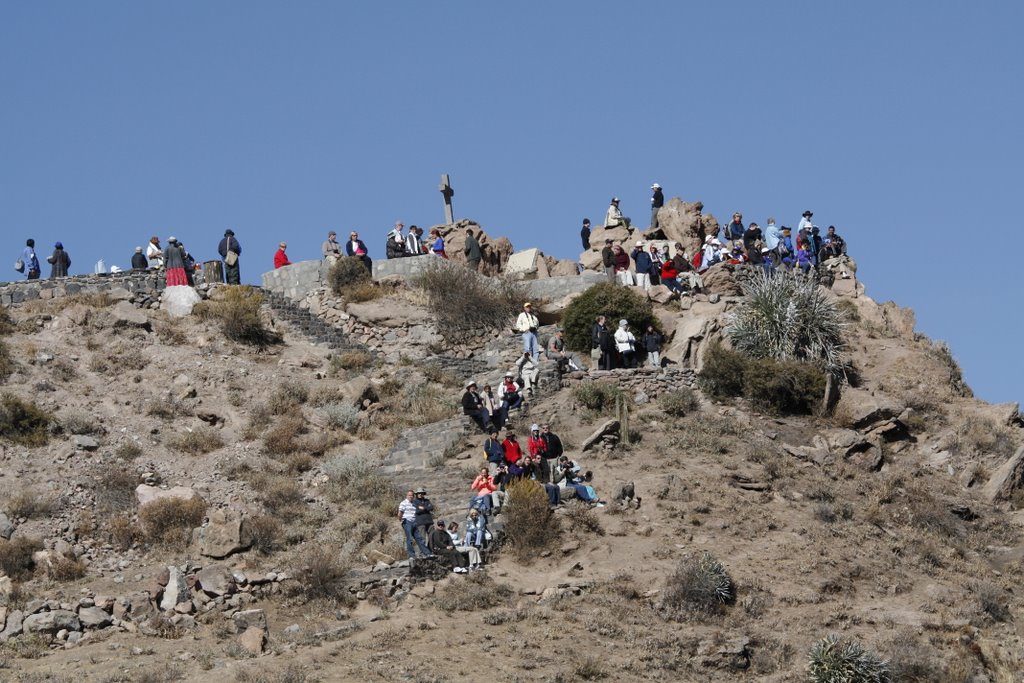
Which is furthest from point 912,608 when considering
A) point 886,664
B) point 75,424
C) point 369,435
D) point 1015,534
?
point 75,424

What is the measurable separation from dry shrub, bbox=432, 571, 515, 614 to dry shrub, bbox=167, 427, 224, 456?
889 centimetres

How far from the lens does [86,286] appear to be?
4188 cm

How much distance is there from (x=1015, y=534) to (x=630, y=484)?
7.48 meters

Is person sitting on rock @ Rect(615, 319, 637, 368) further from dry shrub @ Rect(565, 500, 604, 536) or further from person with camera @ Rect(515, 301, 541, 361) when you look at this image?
dry shrub @ Rect(565, 500, 604, 536)

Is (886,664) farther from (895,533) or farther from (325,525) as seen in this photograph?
(325,525)

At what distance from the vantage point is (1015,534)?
104 ft

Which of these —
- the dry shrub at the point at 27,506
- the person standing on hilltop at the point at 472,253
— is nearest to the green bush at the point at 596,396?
the person standing on hilltop at the point at 472,253

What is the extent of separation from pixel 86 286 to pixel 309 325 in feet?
18.4

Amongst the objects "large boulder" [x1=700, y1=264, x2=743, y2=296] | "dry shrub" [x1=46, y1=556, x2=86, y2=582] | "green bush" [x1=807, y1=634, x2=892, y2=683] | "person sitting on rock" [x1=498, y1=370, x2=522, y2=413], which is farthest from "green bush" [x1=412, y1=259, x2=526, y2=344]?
"green bush" [x1=807, y1=634, x2=892, y2=683]

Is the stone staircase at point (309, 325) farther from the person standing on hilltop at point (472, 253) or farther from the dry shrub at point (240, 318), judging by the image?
the person standing on hilltop at point (472, 253)

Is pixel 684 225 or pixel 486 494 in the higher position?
A: pixel 684 225

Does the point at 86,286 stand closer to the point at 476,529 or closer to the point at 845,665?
the point at 476,529

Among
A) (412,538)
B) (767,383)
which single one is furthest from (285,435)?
(767,383)

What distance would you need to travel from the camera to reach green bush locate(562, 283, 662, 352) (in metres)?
39.3
